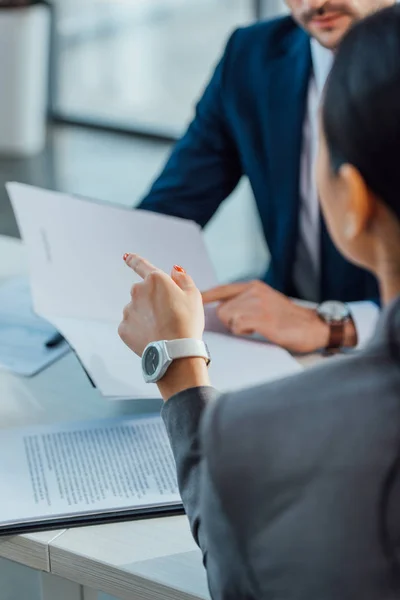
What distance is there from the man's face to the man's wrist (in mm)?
809

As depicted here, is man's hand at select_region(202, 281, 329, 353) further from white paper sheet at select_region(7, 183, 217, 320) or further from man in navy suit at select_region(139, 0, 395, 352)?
man in navy suit at select_region(139, 0, 395, 352)

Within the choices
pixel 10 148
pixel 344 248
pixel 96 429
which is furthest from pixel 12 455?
pixel 10 148

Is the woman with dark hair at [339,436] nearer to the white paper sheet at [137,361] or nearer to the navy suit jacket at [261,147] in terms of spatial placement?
the white paper sheet at [137,361]

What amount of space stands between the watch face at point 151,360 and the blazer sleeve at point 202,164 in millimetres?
880

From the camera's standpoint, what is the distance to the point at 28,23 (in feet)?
15.9

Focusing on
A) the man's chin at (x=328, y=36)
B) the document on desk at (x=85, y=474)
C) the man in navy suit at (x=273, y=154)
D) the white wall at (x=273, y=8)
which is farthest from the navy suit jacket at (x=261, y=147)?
the white wall at (x=273, y=8)

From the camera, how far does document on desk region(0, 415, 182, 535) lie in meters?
1.17

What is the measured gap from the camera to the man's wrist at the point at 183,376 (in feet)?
3.54

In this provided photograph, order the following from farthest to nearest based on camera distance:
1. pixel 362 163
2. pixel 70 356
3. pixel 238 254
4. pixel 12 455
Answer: pixel 238 254 < pixel 70 356 < pixel 12 455 < pixel 362 163

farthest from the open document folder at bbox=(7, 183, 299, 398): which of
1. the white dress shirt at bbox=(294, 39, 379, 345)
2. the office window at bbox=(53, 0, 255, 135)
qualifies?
the office window at bbox=(53, 0, 255, 135)

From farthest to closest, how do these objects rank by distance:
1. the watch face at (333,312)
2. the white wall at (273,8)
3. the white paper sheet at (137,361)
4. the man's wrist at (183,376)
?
the white wall at (273,8)
the watch face at (333,312)
the white paper sheet at (137,361)
the man's wrist at (183,376)

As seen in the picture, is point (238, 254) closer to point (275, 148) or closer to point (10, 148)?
point (10, 148)

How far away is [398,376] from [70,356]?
34.1 inches

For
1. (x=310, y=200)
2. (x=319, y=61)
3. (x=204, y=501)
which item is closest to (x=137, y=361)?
(x=204, y=501)
